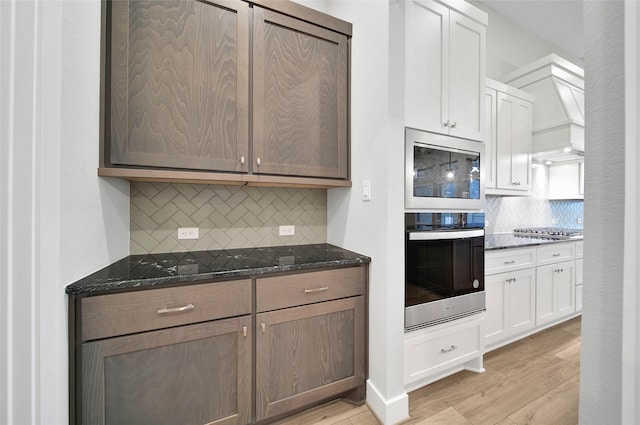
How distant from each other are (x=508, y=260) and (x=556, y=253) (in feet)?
2.85

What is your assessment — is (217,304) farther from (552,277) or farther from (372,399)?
(552,277)

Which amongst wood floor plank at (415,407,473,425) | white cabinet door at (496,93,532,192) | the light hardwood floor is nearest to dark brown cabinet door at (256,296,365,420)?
the light hardwood floor

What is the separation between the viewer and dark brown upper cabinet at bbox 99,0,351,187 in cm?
129

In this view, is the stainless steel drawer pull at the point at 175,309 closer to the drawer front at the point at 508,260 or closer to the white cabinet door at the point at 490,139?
the drawer front at the point at 508,260

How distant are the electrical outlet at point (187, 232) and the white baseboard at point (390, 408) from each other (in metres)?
1.51

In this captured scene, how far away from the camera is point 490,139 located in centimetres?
252

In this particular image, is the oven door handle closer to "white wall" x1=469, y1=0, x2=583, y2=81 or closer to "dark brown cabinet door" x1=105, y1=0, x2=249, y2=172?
"dark brown cabinet door" x1=105, y1=0, x2=249, y2=172

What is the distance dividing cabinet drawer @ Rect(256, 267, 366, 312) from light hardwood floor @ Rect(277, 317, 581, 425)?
71cm

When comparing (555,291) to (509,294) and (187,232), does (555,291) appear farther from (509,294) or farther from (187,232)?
(187,232)

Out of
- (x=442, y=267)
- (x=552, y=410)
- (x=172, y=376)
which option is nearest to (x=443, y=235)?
(x=442, y=267)

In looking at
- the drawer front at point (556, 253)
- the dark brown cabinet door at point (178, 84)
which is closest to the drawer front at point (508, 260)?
the drawer front at point (556, 253)

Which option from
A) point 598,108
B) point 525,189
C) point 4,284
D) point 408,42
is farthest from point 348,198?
point 525,189

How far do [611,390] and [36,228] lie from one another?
1491 millimetres

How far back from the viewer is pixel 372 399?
1.51 meters
